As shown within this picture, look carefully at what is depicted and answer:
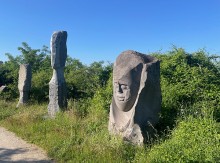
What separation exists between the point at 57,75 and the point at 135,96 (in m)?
4.93

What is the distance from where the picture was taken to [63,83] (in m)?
10.9

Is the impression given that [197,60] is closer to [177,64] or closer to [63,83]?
[177,64]

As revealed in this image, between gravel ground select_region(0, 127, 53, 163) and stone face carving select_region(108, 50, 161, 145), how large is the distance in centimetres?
177

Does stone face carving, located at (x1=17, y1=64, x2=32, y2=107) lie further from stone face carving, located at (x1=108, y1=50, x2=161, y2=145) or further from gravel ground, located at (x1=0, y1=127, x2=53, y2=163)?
stone face carving, located at (x1=108, y1=50, x2=161, y2=145)

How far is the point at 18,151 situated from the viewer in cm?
694

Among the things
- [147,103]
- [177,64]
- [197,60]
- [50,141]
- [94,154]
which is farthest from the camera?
[197,60]

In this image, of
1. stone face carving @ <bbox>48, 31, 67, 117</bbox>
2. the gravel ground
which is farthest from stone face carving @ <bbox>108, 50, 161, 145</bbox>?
stone face carving @ <bbox>48, 31, 67, 117</bbox>

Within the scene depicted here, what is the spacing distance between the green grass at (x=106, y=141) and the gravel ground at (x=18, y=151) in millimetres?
193

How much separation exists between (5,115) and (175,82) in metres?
6.63

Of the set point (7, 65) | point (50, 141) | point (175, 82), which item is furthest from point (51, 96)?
point (7, 65)

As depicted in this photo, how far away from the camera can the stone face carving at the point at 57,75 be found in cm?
1065

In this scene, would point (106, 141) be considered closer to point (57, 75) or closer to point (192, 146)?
point (192, 146)

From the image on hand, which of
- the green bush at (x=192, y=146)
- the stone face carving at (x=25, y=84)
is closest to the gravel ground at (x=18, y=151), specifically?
the green bush at (x=192, y=146)

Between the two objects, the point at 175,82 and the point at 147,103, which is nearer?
the point at 147,103
